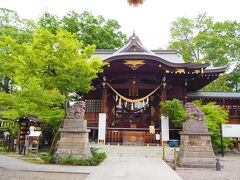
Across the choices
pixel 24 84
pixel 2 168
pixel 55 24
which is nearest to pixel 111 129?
pixel 24 84

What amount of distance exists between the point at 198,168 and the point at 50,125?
986 cm

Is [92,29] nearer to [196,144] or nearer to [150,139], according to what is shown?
[150,139]

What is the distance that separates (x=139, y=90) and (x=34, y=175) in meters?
12.0

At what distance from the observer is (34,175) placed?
6.18 metres

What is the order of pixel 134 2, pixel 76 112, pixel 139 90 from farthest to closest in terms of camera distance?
pixel 139 90 < pixel 76 112 < pixel 134 2

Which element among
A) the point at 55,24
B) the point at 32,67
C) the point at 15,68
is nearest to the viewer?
the point at 32,67

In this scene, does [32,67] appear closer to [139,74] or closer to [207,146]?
[207,146]

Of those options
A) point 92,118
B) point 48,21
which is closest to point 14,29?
point 48,21

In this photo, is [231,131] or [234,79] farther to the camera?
[234,79]

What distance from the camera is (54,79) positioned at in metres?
8.95

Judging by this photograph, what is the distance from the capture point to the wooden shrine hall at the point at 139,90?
1460cm

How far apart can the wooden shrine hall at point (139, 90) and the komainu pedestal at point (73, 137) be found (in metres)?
6.17

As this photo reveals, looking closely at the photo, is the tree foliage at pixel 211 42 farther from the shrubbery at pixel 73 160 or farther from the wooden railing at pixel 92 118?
the shrubbery at pixel 73 160

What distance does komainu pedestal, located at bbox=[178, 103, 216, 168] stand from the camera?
8328mm
